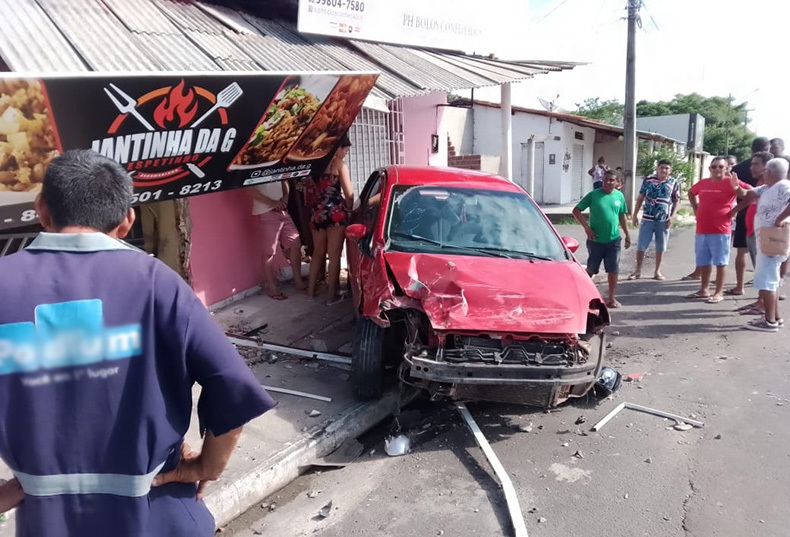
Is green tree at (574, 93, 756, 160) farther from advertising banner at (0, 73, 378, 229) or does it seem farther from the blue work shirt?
the blue work shirt

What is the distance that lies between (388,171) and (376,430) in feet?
8.45

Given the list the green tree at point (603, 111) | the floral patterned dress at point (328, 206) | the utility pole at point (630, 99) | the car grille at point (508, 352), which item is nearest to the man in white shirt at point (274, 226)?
the floral patterned dress at point (328, 206)

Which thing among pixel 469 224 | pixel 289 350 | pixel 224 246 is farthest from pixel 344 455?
pixel 224 246

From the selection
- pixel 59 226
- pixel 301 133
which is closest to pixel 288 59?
pixel 301 133

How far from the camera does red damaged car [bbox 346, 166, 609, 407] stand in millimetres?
3795

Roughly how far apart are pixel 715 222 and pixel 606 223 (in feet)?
5.56

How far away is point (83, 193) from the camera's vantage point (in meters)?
1.47

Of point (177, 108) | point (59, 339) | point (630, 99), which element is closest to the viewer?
point (59, 339)

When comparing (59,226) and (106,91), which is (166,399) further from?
(106,91)

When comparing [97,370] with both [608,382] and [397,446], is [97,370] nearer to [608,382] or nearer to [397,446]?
[397,446]

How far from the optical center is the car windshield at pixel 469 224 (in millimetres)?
4746

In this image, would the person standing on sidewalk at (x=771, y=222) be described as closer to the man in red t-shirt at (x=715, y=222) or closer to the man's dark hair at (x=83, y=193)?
the man in red t-shirt at (x=715, y=222)

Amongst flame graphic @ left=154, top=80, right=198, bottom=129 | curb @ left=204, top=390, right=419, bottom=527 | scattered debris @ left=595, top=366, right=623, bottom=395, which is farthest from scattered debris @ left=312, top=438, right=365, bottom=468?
flame graphic @ left=154, top=80, right=198, bottom=129

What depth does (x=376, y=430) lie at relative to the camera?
452cm
